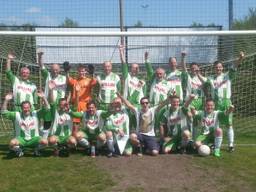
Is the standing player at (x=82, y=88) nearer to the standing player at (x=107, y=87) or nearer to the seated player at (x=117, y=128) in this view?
the standing player at (x=107, y=87)

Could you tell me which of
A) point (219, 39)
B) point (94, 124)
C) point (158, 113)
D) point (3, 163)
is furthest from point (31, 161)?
point (219, 39)

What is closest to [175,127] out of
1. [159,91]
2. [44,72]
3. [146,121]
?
[146,121]

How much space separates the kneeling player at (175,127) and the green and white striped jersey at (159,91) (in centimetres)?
28

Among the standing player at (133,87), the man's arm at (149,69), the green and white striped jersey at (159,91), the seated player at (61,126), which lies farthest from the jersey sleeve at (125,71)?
the seated player at (61,126)

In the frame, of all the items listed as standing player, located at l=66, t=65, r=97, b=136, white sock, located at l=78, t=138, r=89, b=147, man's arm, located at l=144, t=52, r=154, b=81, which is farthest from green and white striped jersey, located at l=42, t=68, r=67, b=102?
man's arm, located at l=144, t=52, r=154, b=81

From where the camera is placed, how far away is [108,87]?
31.7 ft

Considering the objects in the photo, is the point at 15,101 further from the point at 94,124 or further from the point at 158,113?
the point at 158,113

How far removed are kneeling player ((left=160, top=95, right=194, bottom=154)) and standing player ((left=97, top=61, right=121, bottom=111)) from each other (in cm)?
106

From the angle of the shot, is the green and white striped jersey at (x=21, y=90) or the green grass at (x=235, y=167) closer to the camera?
the green grass at (x=235, y=167)

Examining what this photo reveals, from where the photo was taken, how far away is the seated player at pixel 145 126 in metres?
9.20

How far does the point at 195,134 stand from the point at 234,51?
7.49ft

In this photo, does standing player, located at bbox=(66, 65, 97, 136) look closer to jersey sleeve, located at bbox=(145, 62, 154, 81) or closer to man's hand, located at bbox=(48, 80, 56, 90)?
man's hand, located at bbox=(48, 80, 56, 90)

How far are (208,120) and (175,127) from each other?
24.6 inches

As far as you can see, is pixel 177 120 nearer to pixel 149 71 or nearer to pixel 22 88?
pixel 149 71
